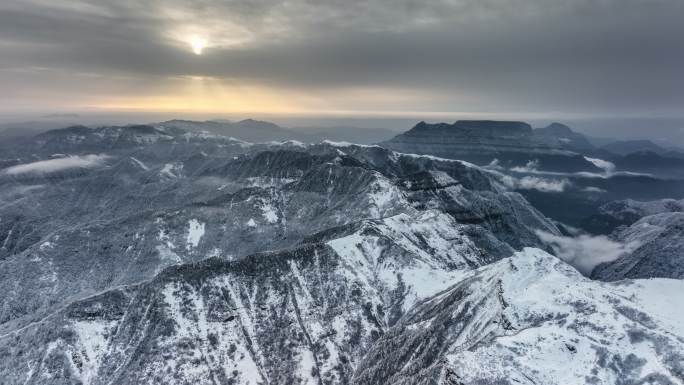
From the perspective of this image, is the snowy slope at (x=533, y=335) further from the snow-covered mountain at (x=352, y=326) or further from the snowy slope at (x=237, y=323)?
the snowy slope at (x=237, y=323)

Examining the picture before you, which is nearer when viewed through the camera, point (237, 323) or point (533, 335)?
point (533, 335)

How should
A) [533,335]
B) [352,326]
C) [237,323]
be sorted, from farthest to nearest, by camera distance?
1. [352,326]
2. [237,323]
3. [533,335]

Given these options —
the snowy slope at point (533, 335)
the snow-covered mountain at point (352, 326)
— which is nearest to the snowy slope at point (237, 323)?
the snow-covered mountain at point (352, 326)

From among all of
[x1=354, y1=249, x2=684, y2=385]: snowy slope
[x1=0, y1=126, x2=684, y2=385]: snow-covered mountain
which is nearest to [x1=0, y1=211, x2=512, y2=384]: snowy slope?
[x1=0, y1=126, x2=684, y2=385]: snow-covered mountain

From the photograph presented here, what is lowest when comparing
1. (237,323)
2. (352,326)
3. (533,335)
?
(352,326)

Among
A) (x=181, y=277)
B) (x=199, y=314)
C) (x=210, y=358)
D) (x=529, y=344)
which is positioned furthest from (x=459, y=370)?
(x=181, y=277)

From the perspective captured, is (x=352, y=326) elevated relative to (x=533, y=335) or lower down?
lower down

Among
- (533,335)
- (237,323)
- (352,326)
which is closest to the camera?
(533,335)

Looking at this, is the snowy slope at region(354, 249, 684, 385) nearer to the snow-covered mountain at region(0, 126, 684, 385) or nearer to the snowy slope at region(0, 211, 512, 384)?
the snow-covered mountain at region(0, 126, 684, 385)

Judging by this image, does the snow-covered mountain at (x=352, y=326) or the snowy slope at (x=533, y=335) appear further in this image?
the snow-covered mountain at (x=352, y=326)

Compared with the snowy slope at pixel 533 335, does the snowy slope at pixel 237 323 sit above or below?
below

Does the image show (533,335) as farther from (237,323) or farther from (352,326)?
(237,323)

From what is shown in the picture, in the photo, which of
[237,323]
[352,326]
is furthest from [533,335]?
[237,323]

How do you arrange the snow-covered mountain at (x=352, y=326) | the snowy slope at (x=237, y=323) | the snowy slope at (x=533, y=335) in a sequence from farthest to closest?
the snowy slope at (x=237, y=323) < the snow-covered mountain at (x=352, y=326) < the snowy slope at (x=533, y=335)
